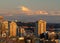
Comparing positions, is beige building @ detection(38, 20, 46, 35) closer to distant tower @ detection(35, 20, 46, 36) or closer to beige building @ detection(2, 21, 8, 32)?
distant tower @ detection(35, 20, 46, 36)

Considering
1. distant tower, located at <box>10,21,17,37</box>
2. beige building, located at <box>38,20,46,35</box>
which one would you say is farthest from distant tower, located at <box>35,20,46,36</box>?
distant tower, located at <box>10,21,17,37</box>

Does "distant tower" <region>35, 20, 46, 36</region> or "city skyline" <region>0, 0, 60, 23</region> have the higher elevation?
"city skyline" <region>0, 0, 60, 23</region>

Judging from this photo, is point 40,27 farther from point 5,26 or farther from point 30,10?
point 5,26

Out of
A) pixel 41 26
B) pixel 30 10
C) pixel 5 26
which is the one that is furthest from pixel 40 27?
pixel 5 26

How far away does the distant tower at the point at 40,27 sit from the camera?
6.67ft

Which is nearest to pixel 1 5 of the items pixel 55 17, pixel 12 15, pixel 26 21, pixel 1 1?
pixel 1 1

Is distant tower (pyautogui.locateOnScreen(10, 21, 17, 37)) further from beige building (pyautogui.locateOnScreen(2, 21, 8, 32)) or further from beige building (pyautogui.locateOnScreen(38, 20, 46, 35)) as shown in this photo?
beige building (pyautogui.locateOnScreen(38, 20, 46, 35))

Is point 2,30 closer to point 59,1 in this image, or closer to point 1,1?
point 1,1

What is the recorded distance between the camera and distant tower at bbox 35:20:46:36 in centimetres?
203

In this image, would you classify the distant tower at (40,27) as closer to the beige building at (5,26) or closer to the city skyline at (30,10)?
the city skyline at (30,10)

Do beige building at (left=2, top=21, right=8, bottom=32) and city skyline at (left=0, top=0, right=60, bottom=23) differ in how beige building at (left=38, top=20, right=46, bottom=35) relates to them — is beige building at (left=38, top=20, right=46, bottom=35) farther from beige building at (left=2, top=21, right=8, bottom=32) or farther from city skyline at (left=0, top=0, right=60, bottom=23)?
beige building at (left=2, top=21, right=8, bottom=32)

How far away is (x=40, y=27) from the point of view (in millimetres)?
2031

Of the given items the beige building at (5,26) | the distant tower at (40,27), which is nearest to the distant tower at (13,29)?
the beige building at (5,26)

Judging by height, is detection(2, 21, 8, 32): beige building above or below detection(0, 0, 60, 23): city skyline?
below
